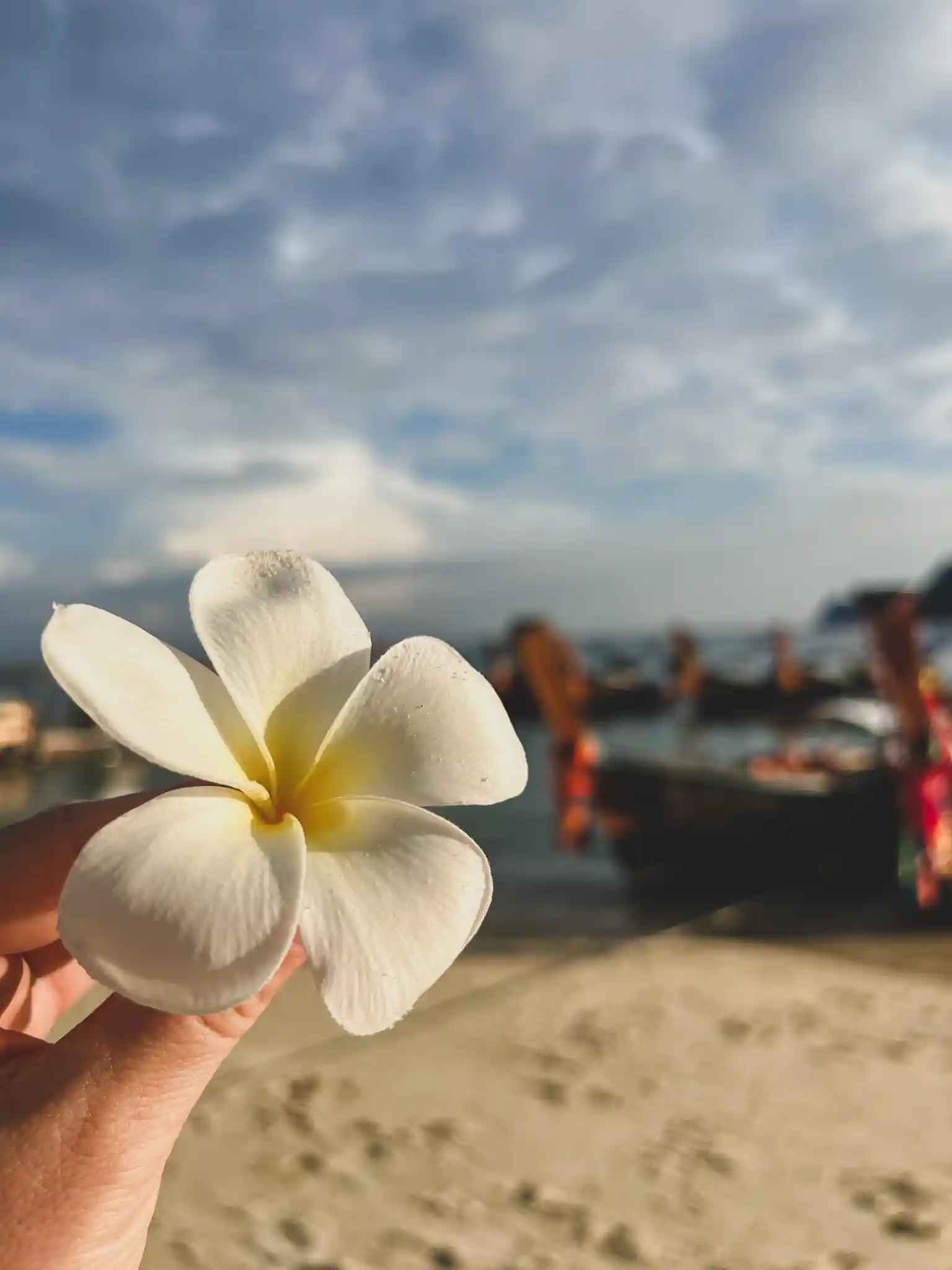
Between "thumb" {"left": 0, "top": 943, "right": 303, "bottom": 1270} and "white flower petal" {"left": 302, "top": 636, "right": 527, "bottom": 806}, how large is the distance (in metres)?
0.29

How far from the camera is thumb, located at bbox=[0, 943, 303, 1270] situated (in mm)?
1169

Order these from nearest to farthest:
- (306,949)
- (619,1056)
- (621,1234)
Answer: (306,949), (621,1234), (619,1056)

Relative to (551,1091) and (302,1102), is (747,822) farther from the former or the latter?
(302,1102)

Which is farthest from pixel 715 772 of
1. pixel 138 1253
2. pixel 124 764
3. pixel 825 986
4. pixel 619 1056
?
pixel 124 764

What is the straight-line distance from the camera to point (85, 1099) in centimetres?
118

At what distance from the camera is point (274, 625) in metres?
1.03

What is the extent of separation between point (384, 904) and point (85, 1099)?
0.57 m

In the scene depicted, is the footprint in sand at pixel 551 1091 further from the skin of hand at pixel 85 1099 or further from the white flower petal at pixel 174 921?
the white flower petal at pixel 174 921

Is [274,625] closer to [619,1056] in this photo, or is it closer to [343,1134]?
[343,1134]

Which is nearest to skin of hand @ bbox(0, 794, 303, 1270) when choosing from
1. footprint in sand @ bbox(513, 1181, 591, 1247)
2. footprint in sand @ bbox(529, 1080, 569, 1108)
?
footprint in sand @ bbox(513, 1181, 591, 1247)

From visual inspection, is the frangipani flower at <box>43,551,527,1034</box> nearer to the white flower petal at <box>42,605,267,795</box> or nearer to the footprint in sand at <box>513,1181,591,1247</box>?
the white flower petal at <box>42,605,267,795</box>

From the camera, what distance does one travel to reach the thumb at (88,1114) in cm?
117

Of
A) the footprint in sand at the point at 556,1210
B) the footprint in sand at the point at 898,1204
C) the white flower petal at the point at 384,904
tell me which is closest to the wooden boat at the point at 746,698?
the footprint in sand at the point at 898,1204

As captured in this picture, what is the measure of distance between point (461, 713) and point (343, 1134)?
446 centimetres
